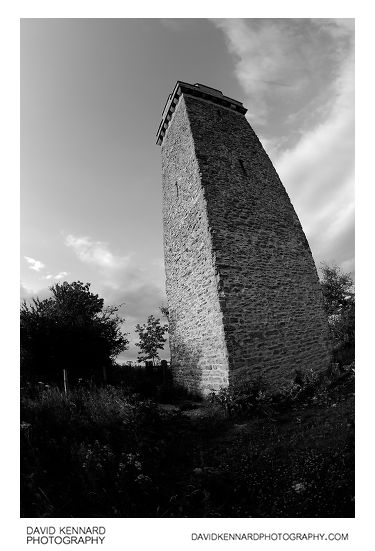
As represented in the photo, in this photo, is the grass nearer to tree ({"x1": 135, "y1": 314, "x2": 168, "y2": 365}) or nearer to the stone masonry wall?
the stone masonry wall

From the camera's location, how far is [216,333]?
323 inches

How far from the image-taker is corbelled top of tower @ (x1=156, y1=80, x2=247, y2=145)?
41.5ft

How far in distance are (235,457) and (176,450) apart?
1061 millimetres

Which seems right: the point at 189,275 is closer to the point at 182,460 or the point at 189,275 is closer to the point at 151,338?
the point at 182,460

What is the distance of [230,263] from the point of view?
878cm

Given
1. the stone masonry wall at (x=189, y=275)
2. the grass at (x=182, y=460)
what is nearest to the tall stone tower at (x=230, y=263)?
the stone masonry wall at (x=189, y=275)

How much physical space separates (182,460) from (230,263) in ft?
18.7

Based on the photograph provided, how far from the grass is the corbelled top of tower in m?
13.2

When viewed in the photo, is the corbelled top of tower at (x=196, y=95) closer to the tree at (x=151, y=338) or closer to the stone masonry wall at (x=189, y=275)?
the stone masonry wall at (x=189, y=275)

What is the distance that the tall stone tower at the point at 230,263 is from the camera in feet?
27.0

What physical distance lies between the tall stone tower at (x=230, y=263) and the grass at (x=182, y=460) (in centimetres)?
200
